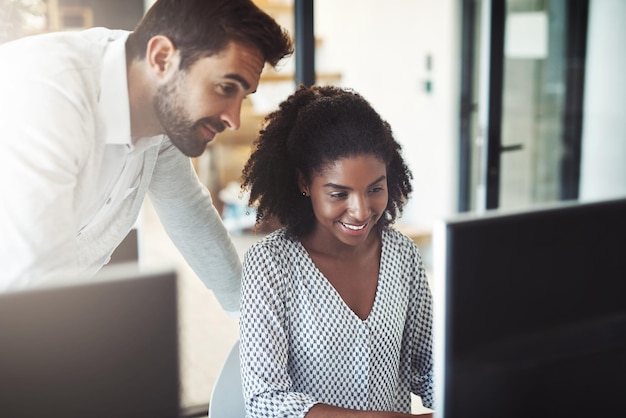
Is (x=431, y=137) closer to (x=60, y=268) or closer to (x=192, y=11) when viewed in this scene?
(x=192, y=11)

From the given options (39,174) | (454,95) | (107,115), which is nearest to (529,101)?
(454,95)

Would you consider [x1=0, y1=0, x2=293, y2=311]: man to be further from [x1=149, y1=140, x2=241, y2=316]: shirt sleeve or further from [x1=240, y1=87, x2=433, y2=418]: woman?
[x1=240, y1=87, x2=433, y2=418]: woman

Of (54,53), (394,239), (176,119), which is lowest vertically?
(394,239)

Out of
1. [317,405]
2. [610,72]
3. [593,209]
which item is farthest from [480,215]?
[610,72]

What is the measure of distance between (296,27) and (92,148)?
4.36 ft

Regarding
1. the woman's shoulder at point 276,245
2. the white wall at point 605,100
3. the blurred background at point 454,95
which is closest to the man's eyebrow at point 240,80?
the woman's shoulder at point 276,245

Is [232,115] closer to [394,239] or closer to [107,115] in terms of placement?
[107,115]

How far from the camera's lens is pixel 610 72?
12.1ft

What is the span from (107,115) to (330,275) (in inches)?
19.3

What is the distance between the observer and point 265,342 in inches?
47.3

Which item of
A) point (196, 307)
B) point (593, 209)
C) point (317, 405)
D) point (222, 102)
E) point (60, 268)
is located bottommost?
point (196, 307)

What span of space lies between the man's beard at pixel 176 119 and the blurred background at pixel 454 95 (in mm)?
860

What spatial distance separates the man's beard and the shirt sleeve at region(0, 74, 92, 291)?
0.47 ft

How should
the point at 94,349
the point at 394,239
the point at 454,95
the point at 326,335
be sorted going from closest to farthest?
1. the point at 94,349
2. the point at 326,335
3. the point at 394,239
4. the point at 454,95
